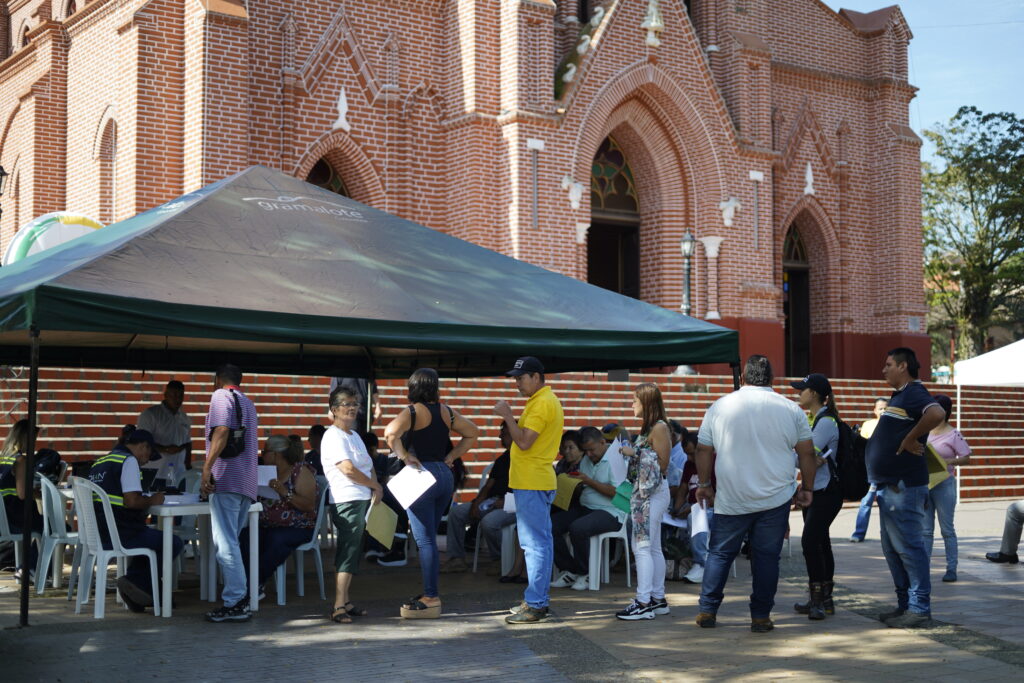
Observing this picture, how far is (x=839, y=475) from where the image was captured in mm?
8078

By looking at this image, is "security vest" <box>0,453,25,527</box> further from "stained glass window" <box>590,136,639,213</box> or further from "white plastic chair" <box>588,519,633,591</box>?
"stained glass window" <box>590,136,639,213</box>

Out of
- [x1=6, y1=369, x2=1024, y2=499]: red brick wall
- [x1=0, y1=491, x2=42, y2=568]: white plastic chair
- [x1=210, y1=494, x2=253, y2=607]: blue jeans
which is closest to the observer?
[x1=210, y1=494, x2=253, y2=607]: blue jeans

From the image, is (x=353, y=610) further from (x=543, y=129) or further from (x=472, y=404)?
(x=543, y=129)

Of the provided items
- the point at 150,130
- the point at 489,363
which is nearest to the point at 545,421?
the point at 489,363

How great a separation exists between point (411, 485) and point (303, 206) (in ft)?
9.62

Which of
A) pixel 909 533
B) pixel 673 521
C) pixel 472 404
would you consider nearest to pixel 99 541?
pixel 673 521

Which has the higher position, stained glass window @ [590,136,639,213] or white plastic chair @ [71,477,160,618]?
stained glass window @ [590,136,639,213]

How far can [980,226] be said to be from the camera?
35281mm

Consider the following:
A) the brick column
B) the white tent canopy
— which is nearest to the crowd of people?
the white tent canopy

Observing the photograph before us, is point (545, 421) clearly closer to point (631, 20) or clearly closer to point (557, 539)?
point (557, 539)

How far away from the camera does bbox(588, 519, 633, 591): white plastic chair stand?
9.33 meters

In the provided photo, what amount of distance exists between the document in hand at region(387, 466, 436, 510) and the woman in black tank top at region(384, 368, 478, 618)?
3 centimetres

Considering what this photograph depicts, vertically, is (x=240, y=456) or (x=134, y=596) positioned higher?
(x=240, y=456)

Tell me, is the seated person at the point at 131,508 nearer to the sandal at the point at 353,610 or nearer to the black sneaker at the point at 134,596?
the black sneaker at the point at 134,596
